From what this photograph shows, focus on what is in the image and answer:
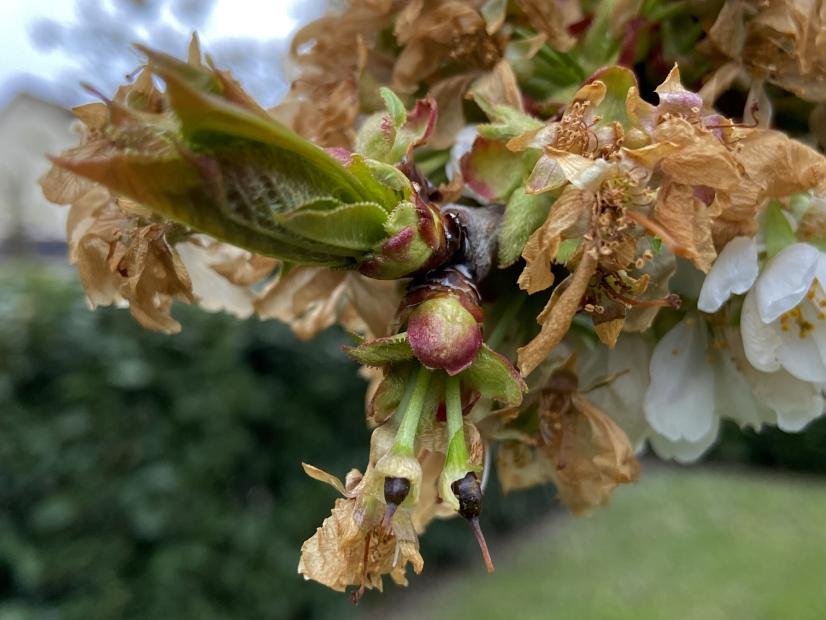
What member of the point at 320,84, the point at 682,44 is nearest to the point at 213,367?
the point at 320,84

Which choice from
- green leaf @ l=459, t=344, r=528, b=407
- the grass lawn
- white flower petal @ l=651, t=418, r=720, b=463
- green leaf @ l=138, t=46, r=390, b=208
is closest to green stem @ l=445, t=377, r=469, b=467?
green leaf @ l=459, t=344, r=528, b=407

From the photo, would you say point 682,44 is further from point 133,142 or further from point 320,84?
point 133,142

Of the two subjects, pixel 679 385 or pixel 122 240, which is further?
pixel 679 385

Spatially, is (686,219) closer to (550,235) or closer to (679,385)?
(550,235)

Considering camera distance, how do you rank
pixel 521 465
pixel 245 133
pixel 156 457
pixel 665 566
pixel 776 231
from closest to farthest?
pixel 245 133, pixel 776 231, pixel 521 465, pixel 156 457, pixel 665 566

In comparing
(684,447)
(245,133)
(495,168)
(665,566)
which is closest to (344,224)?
(245,133)

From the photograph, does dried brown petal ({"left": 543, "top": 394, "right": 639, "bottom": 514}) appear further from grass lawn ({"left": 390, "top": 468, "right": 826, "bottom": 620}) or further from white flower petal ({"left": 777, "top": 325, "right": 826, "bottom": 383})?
grass lawn ({"left": 390, "top": 468, "right": 826, "bottom": 620})
